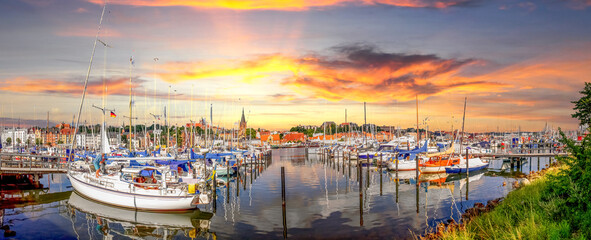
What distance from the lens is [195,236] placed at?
21234mm

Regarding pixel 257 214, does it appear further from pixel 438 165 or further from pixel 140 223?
pixel 438 165

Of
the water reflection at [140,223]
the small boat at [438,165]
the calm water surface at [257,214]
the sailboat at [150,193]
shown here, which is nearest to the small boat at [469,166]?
the small boat at [438,165]

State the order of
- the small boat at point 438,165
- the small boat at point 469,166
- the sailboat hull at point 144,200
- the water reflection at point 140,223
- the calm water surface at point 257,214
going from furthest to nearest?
the small boat at point 438,165 → the small boat at point 469,166 → the sailboat hull at point 144,200 → the water reflection at point 140,223 → the calm water surface at point 257,214

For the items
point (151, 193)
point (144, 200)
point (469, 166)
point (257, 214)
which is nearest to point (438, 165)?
point (469, 166)

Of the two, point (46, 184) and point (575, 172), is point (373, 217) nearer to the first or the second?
point (575, 172)

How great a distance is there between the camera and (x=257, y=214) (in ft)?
A: 87.3

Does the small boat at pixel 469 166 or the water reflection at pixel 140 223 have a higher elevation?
the small boat at pixel 469 166

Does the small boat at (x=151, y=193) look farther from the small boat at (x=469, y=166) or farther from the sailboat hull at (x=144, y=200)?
the small boat at (x=469, y=166)

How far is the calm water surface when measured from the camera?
71.2ft

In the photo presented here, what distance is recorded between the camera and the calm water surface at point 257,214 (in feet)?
71.2

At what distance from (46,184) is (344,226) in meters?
38.2

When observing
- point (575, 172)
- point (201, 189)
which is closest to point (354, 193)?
point (201, 189)

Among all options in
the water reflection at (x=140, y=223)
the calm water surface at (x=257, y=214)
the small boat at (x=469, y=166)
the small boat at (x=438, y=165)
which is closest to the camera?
the calm water surface at (x=257, y=214)

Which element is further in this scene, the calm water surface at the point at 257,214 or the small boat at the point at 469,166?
the small boat at the point at 469,166
